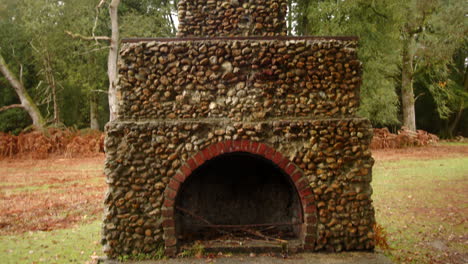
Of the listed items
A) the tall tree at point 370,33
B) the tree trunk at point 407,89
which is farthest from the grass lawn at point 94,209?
the tree trunk at point 407,89

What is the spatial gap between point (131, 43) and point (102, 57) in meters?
19.1

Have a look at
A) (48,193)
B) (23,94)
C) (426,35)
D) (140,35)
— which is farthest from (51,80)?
(426,35)

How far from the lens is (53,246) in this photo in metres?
7.68

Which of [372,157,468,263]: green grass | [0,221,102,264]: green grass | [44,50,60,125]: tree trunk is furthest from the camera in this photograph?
[44,50,60,125]: tree trunk

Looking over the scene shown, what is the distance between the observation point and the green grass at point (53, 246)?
6.97 meters

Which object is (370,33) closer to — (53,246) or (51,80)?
(53,246)

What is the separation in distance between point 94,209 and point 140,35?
37.0 feet

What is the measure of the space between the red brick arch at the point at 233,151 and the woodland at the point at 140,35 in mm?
13356

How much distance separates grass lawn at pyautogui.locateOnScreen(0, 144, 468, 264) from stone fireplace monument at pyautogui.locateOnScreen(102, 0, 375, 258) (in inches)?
51.0

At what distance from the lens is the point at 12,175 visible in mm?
15242

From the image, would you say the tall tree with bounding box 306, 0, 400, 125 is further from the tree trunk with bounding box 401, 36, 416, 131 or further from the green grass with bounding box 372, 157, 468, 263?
the green grass with bounding box 372, 157, 468, 263

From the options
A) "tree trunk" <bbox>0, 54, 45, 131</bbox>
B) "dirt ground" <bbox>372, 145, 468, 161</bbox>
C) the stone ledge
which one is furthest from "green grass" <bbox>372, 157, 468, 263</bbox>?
"tree trunk" <bbox>0, 54, 45, 131</bbox>

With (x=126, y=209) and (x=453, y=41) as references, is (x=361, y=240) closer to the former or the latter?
(x=126, y=209)

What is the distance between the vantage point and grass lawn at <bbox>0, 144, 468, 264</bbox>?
742 centimetres
